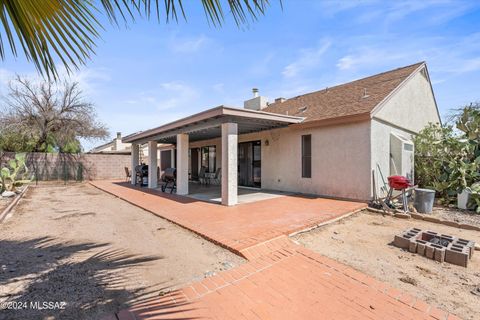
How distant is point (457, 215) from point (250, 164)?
7.93m

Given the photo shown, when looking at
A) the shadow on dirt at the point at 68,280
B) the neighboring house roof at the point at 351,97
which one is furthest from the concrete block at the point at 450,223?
the shadow on dirt at the point at 68,280

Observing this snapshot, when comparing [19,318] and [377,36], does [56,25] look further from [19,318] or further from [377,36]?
[377,36]

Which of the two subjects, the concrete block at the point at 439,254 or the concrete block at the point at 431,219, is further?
the concrete block at the point at 431,219

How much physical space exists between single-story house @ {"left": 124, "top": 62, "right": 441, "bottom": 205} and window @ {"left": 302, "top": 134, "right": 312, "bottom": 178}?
4cm

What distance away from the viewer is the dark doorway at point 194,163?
16214 mm

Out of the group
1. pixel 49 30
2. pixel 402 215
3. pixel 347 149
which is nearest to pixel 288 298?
pixel 49 30

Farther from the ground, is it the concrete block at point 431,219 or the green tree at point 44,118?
the green tree at point 44,118

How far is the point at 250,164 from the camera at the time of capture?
1218 cm

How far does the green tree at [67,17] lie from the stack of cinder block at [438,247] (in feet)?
15.3

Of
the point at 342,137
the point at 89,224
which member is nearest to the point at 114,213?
the point at 89,224

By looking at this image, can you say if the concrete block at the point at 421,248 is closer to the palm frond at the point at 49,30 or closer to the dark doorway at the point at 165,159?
the palm frond at the point at 49,30

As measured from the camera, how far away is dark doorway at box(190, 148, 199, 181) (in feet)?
53.2

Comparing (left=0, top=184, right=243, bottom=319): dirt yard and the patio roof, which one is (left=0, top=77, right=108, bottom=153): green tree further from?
(left=0, top=184, right=243, bottom=319): dirt yard

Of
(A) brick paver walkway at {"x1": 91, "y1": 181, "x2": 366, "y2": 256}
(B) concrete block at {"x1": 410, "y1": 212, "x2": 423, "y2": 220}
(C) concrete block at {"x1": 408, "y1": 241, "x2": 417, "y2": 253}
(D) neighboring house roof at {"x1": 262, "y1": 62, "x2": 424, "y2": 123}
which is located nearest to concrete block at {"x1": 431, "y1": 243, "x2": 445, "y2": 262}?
(C) concrete block at {"x1": 408, "y1": 241, "x2": 417, "y2": 253}
